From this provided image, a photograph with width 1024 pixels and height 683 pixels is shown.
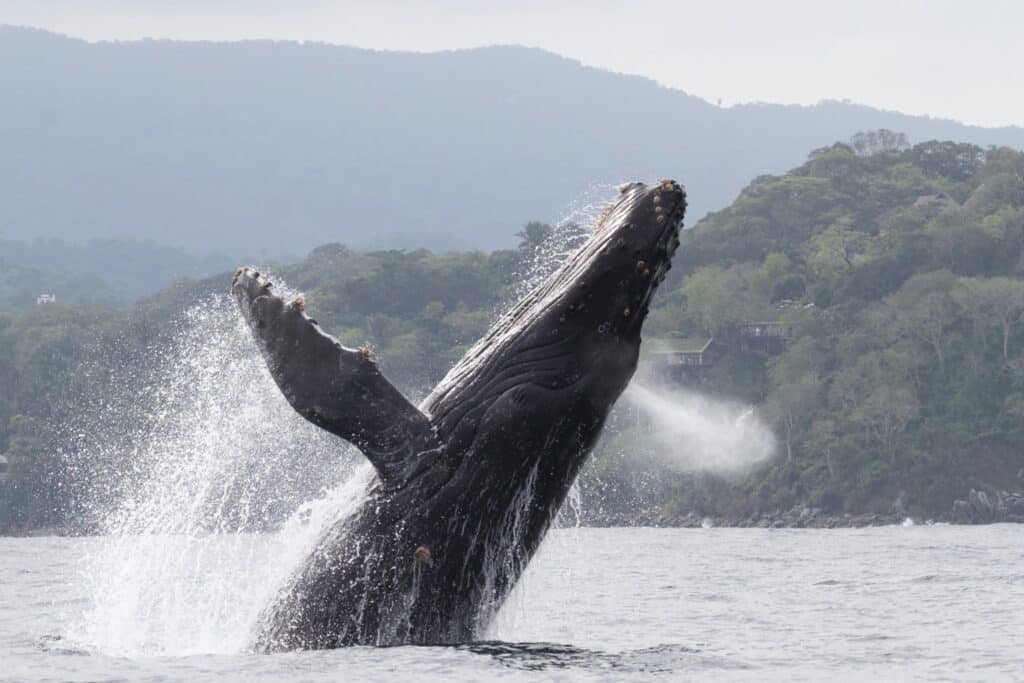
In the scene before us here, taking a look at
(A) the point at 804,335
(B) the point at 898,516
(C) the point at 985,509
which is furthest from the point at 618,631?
(A) the point at 804,335

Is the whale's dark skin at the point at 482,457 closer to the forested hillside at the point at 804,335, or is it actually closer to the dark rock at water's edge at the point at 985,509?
the dark rock at water's edge at the point at 985,509

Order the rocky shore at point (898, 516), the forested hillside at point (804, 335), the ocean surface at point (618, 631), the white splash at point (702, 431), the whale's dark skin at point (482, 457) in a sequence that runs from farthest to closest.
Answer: the white splash at point (702, 431) → the forested hillside at point (804, 335) → the rocky shore at point (898, 516) → the ocean surface at point (618, 631) → the whale's dark skin at point (482, 457)

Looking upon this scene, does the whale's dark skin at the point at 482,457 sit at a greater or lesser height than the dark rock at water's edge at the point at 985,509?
greater

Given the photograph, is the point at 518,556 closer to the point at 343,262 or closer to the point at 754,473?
the point at 754,473

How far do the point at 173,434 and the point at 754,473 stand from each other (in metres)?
34.0

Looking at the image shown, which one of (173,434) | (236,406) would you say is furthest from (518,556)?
(173,434)

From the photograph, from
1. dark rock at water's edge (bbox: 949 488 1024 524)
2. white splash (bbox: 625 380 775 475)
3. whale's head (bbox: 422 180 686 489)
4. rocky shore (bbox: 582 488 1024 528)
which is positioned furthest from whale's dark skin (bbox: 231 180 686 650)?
white splash (bbox: 625 380 775 475)

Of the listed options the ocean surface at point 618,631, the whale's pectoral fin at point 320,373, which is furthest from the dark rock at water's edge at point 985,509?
the whale's pectoral fin at point 320,373

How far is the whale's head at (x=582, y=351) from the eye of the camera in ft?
30.9

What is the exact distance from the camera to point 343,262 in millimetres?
142625

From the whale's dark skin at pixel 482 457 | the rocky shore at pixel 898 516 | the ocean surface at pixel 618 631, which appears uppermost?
the whale's dark skin at pixel 482 457

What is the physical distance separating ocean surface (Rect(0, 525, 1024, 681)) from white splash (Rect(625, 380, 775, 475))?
63.7m

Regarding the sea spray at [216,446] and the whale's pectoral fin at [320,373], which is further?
the sea spray at [216,446]

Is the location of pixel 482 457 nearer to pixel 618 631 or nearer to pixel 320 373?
pixel 320 373
